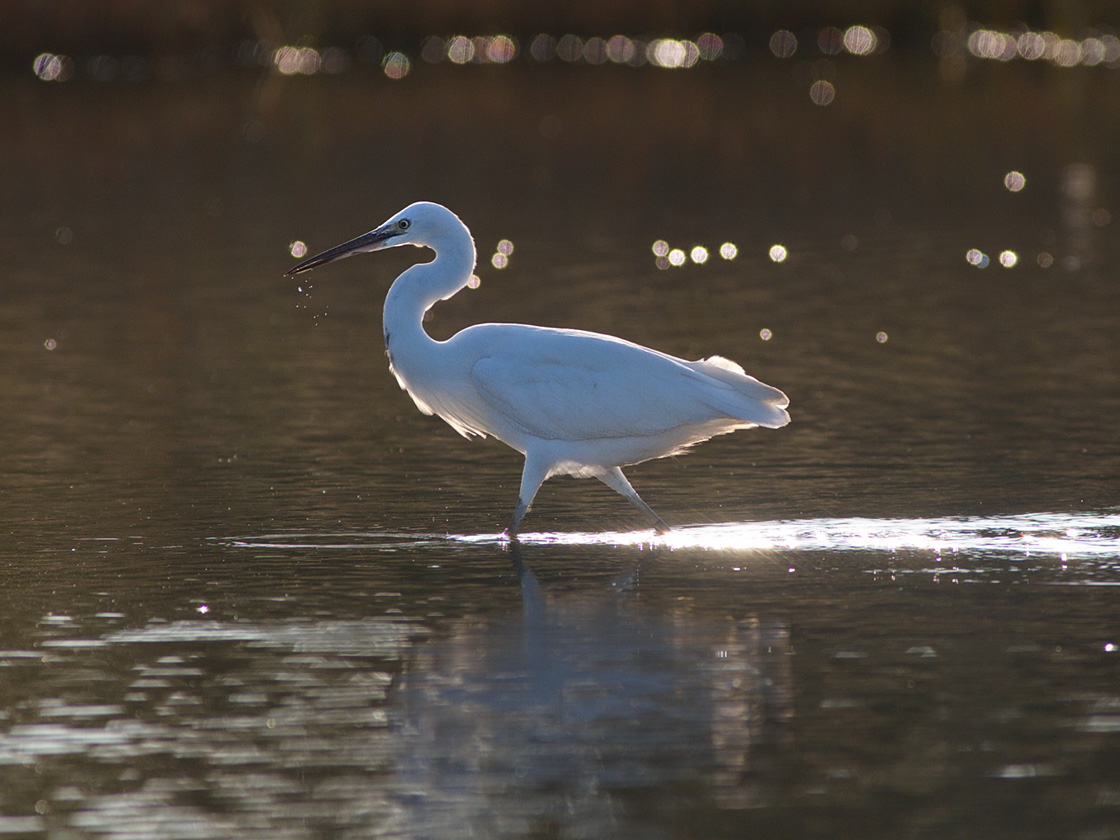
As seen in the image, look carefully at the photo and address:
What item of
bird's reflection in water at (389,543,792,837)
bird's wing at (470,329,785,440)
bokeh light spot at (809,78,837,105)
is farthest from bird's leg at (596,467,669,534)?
bokeh light spot at (809,78,837,105)

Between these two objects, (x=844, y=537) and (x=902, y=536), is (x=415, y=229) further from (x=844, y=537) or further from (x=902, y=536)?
(x=902, y=536)

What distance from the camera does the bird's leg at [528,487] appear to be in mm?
9008

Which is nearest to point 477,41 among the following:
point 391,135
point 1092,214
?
point 391,135

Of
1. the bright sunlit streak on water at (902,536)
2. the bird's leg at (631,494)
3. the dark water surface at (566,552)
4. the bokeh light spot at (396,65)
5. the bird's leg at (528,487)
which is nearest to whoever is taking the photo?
the dark water surface at (566,552)

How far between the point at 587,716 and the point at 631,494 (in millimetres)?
2712

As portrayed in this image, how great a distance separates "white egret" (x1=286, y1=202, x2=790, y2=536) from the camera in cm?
913

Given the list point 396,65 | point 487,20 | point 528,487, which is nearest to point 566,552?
point 528,487

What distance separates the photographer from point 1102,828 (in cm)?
552

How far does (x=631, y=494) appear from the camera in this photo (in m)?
9.16

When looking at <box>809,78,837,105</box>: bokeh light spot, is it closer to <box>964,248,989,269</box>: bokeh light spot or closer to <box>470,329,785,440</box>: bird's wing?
<box>964,248,989,269</box>: bokeh light spot

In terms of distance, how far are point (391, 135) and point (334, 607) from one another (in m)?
20.5

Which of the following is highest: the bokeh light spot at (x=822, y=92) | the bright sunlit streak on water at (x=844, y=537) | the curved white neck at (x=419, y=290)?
the bokeh light spot at (x=822, y=92)

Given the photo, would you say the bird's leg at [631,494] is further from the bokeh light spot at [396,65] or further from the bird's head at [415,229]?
the bokeh light spot at [396,65]

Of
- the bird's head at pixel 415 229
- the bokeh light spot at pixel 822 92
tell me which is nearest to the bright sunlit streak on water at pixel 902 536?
the bird's head at pixel 415 229
